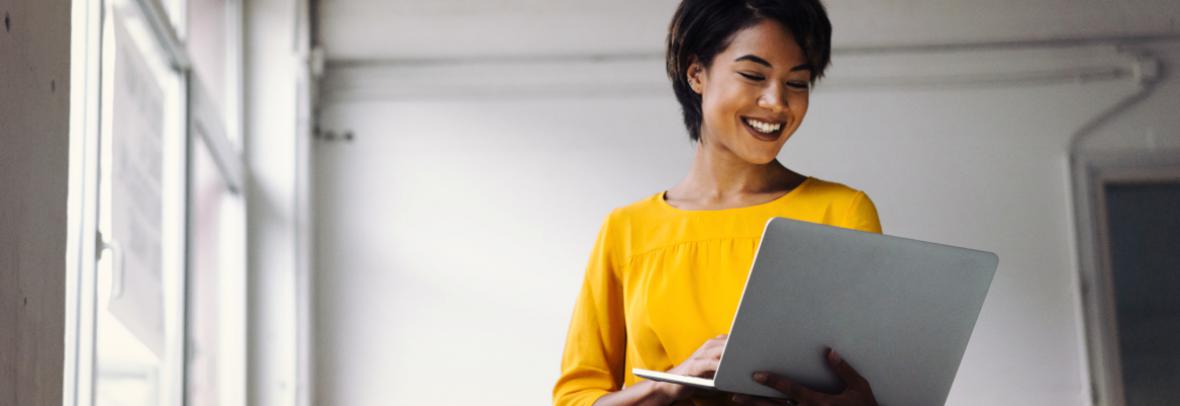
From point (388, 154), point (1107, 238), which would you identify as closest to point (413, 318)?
point (388, 154)

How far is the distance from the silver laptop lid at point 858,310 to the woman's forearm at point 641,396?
126 millimetres

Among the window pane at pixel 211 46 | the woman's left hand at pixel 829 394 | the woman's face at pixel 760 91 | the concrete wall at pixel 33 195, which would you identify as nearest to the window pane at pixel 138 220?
the window pane at pixel 211 46

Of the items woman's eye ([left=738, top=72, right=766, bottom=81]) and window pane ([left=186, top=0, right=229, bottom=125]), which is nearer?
woman's eye ([left=738, top=72, right=766, bottom=81])

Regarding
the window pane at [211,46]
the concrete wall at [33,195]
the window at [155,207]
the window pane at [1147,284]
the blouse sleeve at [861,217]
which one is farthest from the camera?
the window pane at [1147,284]

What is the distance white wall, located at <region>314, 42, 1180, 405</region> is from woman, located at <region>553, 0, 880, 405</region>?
10.1 feet

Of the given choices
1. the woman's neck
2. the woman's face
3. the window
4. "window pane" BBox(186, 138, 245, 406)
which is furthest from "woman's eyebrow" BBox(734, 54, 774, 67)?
"window pane" BBox(186, 138, 245, 406)

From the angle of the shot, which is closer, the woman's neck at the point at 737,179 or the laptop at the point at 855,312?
the laptop at the point at 855,312

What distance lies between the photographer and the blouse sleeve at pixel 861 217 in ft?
5.57

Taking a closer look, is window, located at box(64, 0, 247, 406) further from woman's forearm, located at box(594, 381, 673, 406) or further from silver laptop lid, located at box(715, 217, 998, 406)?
silver laptop lid, located at box(715, 217, 998, 406)

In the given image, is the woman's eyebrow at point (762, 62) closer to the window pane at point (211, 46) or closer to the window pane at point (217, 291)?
the window pane at point (211, 46)

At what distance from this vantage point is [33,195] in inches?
62.2

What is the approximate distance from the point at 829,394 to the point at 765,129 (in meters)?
0.35

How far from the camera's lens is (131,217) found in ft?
10.5

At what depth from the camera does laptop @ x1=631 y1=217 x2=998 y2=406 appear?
5.10 ft
